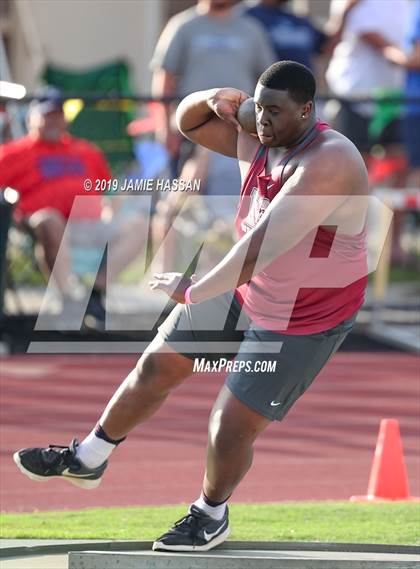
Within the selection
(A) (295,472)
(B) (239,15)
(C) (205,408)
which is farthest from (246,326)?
(B) (239,15)

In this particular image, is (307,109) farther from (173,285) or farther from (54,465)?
(54,465)

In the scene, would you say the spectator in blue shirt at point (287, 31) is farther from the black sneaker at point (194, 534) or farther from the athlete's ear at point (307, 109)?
the black sneaker at point (194, 534)

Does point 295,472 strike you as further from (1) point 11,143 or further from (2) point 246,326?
(1) point 11,143

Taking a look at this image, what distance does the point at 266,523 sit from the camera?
6691 mm

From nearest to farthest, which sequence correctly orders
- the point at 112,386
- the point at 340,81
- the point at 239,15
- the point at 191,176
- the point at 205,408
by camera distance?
1. the point at 205,408
2. the point at 112,386
3. the point at 191,176
4. the point at 239,15
5. the point at 340,81

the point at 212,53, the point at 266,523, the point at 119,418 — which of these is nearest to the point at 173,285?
the point at 119,418

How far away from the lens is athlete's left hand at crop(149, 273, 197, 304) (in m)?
5.43

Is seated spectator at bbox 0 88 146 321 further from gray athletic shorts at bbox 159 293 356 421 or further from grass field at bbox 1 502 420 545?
gray athletic shorts at bbox 159 293 356 421

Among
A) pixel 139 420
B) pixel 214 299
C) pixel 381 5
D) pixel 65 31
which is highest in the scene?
pixel 214 299

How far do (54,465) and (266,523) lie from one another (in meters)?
1.15

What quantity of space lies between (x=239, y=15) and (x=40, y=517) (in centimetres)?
641

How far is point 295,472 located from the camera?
7871mm
